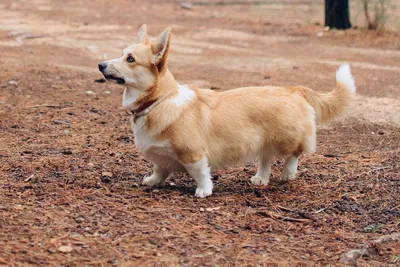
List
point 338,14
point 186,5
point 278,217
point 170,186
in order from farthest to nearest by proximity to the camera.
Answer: point 186,5
point 338,14
point 170,186
point 278,217

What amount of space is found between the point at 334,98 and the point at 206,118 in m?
1.38

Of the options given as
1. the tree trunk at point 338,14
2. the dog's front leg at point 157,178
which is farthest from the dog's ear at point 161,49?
the tree trunk at point 338,14

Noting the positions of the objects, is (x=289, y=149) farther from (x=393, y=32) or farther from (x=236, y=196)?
(x=393, y=32)

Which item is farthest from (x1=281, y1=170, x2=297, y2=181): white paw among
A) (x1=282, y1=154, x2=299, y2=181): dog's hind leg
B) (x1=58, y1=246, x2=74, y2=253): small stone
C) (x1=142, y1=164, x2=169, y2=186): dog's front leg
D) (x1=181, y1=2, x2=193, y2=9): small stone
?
(x1=181, y1=2, x2=193, y2=9): small stone

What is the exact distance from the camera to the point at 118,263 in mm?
4141

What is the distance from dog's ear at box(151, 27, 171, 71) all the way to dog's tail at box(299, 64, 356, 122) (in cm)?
150

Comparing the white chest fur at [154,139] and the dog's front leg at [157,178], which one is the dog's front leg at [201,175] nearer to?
the white chest fur at [154,139]

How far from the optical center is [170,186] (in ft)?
20.1

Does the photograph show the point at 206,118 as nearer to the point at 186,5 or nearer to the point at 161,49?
the point at 161,49

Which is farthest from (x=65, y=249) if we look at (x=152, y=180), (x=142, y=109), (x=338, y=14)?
(x=338, y=14)

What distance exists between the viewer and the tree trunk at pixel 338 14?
61.5ft

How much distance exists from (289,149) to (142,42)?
170cm

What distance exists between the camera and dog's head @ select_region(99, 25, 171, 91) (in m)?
5.39

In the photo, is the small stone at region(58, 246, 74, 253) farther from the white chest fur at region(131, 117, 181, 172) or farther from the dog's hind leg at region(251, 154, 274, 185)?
the dog's hind leg at region(251, 154, 274, 185)
